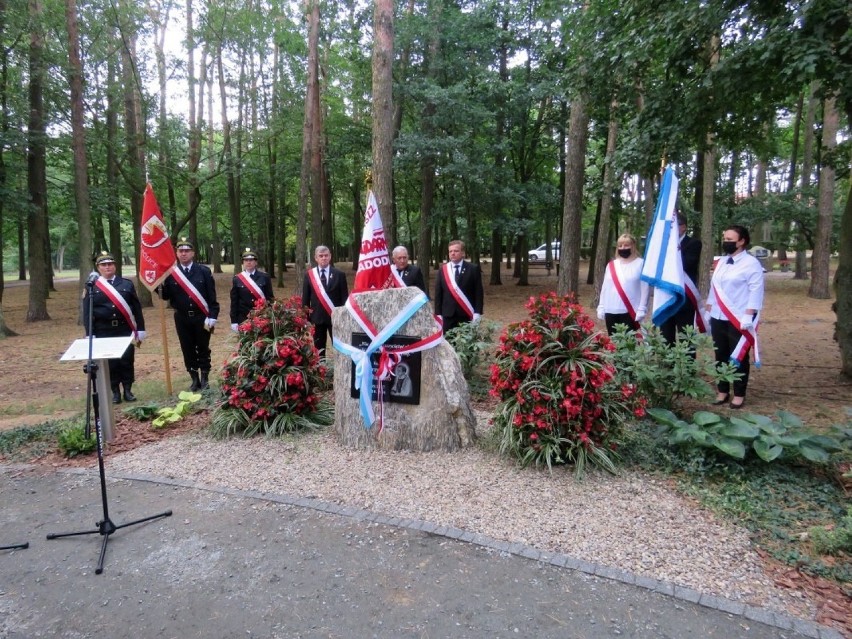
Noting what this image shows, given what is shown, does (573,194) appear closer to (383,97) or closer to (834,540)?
(383,97)

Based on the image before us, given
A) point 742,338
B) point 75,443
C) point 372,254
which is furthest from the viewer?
point 372,254

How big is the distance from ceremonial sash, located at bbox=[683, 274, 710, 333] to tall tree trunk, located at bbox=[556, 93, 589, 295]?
3975mm

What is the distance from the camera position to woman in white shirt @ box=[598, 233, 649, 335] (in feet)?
18.2

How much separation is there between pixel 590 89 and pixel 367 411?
16.1 feet

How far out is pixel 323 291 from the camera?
→ 677cm

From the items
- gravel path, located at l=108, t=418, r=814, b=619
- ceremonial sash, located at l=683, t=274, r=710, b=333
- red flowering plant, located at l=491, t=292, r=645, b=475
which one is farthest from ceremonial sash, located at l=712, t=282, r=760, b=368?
gravel path, located at l=108, t=418, r=814, b=619

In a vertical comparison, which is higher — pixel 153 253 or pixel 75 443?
pixel 153 253

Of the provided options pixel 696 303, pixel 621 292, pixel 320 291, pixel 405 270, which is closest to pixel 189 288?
pixel 320 291

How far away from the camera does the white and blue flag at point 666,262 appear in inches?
206

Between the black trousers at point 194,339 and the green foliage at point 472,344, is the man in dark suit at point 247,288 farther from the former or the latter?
the green foliage at point 472,344

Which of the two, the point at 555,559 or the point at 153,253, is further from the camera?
the point at 153,253

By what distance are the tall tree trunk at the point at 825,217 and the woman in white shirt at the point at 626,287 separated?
1190 centimetres

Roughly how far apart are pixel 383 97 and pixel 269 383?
17.2 ft

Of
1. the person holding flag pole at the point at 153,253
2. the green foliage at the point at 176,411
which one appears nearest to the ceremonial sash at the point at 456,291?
the green foliage at the point at 176,411
